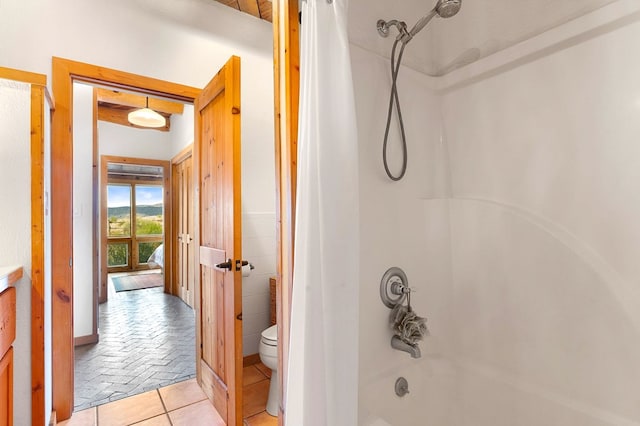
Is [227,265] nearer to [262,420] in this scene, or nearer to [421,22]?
[262,420]

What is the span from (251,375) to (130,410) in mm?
802

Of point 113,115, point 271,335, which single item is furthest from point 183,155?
point 271,335

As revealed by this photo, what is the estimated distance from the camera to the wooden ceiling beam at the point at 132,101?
3479 mm

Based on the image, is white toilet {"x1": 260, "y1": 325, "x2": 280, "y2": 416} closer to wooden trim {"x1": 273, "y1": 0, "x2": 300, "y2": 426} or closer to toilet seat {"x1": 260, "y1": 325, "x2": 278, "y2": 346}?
toilet seat {"x1": 260, "y1": 325, "x2": 278, "y2": 346}

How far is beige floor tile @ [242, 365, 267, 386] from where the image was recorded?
7.61 ft

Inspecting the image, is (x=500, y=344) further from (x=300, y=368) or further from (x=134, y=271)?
(x=134, y=271)

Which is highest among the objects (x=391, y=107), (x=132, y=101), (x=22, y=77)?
(x=132, y=101)

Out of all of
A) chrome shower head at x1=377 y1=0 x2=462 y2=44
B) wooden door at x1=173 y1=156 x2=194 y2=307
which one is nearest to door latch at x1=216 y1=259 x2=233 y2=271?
chrome shower head at x1=377 y1=0 x2=462 y2=44

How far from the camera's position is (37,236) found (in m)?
1.47

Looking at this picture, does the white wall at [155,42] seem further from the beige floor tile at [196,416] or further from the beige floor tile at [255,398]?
the beige floor tile at [255,398]

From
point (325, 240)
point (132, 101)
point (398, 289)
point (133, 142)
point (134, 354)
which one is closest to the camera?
point (325, 240)

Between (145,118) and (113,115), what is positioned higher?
(113,115)

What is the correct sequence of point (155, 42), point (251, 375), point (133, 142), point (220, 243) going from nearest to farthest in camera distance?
point (220, 243) < point (155, 42) < point (251, 375) < point (133, 142)

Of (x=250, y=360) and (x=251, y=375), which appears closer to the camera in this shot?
(x=251, y=375)
